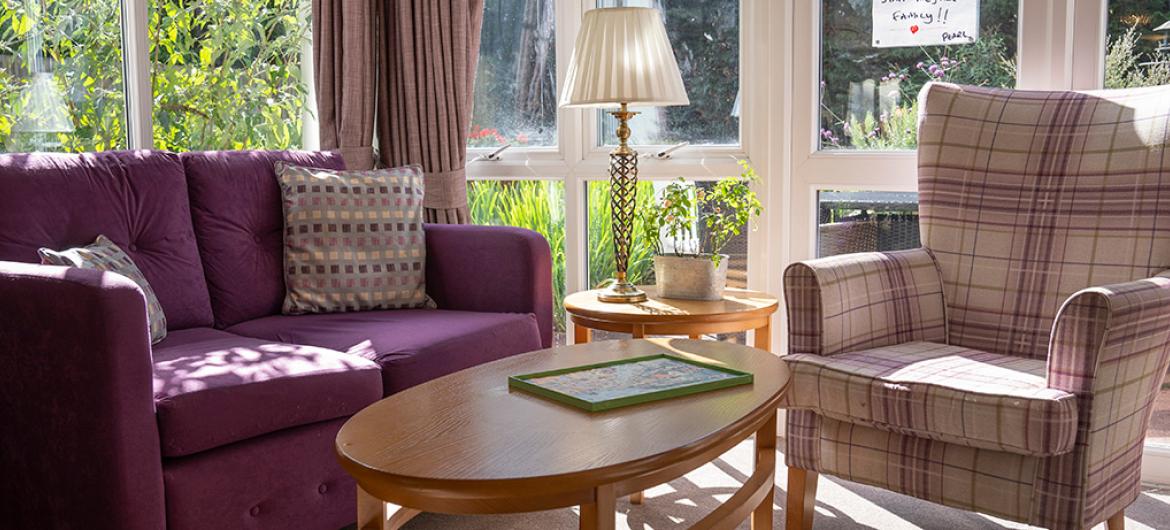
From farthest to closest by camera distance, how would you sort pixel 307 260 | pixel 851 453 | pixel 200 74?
pixel 200 74 < pixel 307 260 < pixel 851 453

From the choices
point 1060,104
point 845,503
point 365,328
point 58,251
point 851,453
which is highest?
point 1060,104

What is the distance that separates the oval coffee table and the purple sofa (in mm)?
473

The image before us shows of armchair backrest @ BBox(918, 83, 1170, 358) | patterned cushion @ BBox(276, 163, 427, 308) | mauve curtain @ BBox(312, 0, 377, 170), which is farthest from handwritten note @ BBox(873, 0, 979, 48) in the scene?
mauve curtain @ BBox(312, 0, 377, 170)

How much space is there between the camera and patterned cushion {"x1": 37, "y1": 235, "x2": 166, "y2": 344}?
2264 mm

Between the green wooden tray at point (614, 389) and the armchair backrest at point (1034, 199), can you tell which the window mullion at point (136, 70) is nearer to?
the green wooden tray at point (614, 389)

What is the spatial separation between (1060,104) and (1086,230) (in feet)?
1.10

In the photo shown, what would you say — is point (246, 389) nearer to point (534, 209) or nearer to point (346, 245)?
point (346, 245)

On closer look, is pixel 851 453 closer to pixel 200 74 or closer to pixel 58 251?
pixel 58 251

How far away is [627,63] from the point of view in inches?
109

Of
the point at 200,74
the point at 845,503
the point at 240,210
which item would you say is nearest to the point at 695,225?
the point at 845,503

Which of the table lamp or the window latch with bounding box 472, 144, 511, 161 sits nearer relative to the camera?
the table lamp

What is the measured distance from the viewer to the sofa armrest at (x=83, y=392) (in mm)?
1807

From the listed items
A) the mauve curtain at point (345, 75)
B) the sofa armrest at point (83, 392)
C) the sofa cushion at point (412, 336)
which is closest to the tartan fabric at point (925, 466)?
the sofa cushion at point (412, 336)

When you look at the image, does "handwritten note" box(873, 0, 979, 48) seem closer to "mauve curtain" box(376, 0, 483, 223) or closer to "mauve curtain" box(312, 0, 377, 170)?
"mauve curtain" box(376, 0, 483, 223)
